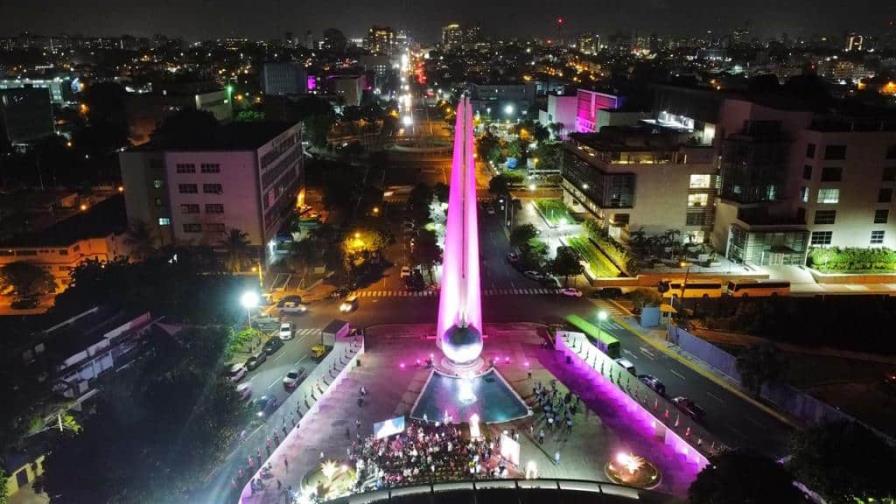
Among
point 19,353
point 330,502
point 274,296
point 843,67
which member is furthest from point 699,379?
point 843,67

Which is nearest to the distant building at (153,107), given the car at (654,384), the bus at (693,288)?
the bus at (693,288)

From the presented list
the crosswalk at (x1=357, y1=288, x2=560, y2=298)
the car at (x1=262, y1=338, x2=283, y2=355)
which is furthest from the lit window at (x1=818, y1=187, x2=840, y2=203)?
the car at (x1=262, y1=338, x2=283, y2=355)

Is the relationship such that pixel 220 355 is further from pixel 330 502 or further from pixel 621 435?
pixel 621 435

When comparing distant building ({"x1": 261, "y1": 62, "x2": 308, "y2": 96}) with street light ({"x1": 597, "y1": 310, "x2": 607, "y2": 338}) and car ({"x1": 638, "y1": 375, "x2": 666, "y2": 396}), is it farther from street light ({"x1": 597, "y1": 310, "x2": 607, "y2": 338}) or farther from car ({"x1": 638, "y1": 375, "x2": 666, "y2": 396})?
car ({"x1": 638, "y1": 375, "x2": 666, "y2": 396})

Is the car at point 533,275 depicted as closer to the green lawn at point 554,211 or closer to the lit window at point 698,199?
the green lawn at point 554,211

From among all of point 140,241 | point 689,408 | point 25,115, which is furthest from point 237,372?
point 25,115
